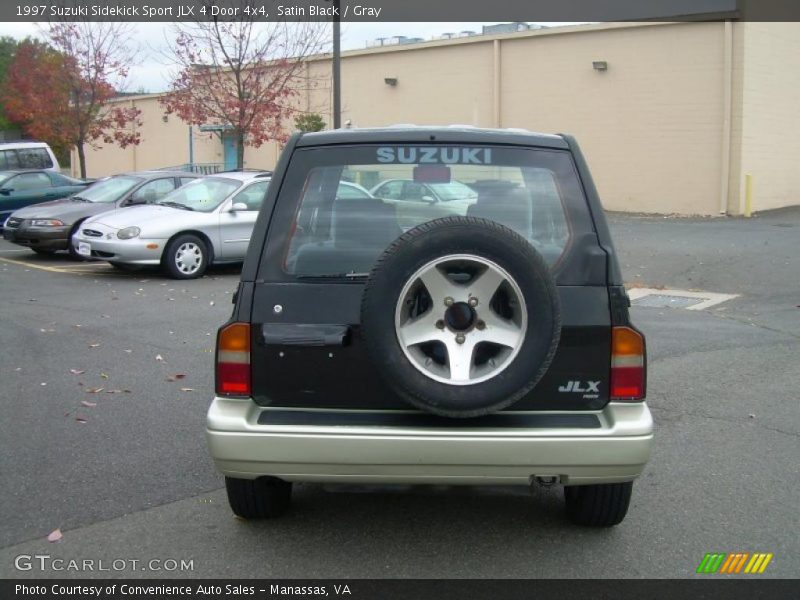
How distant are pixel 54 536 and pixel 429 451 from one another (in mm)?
1954

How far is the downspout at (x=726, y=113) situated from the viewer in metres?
21.7

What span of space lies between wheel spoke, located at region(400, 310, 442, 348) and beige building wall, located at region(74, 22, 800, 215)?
66.9 feet

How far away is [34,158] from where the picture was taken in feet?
68.9

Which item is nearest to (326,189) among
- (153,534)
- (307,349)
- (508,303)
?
(307,349)

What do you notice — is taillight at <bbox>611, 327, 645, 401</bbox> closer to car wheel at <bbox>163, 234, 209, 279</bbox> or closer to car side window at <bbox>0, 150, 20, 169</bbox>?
car wheel at <bbox>163, 234, 209, 279</bbox>

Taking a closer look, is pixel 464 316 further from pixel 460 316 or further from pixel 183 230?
pixel 183 230

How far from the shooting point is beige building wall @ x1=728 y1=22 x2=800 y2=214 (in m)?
22.0

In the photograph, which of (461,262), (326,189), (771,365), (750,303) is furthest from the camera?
(750,303)

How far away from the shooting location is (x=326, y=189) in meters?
4.10

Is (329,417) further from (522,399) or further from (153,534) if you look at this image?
(153,534)

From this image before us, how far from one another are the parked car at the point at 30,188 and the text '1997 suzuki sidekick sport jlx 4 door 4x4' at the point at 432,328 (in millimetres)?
16223

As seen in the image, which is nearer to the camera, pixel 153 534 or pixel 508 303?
pixel 508 303

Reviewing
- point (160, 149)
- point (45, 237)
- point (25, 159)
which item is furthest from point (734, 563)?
point (160, 149)
